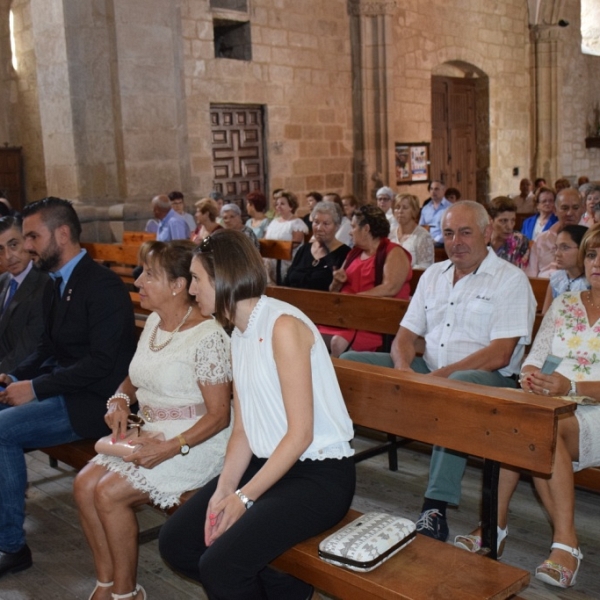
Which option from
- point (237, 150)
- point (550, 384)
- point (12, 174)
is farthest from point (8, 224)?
point (12, 174)

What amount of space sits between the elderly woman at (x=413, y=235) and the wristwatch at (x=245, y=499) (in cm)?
412

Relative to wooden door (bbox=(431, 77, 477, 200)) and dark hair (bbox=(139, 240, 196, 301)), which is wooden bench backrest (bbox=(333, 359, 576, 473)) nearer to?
dark hair (bbox=(139, 240, 196, 301))

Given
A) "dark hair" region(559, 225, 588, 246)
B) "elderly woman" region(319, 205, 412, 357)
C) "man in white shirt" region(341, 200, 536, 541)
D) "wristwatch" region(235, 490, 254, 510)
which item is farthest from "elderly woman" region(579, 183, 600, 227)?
"wristwatch" region(235, 490, 254, 510)

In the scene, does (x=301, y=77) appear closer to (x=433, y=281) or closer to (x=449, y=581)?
(x=433, y=281)

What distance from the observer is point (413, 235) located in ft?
20.3

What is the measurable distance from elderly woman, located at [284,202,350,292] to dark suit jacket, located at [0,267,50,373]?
189 centimetres

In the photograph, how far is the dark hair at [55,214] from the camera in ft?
10.4

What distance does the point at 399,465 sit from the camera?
148 inches

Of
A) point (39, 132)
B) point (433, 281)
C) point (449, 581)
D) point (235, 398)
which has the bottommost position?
point (449, 581)

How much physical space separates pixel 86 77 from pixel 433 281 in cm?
641

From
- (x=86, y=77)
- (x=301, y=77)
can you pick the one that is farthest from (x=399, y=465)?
(x=301, y=77)

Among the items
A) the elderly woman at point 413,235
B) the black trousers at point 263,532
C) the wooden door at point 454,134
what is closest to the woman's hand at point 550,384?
the black trousers at point 263,532

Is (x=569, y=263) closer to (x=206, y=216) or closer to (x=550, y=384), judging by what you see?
(x=550, y=384)

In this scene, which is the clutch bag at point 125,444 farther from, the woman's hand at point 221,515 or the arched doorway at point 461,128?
the arched doorway at point 461,128
